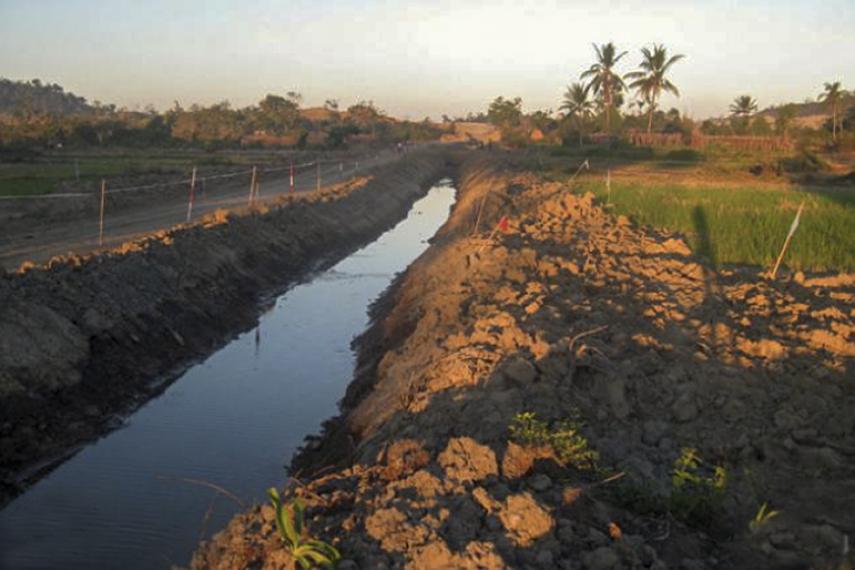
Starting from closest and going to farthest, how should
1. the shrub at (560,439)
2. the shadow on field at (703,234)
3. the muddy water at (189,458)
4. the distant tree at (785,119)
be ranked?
1. the shrub at (560,439)
2. the muddy water at (189,458)
3. the shadow on field at (703,234)
4. the distant tree at (785,119)

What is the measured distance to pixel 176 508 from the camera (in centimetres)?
745

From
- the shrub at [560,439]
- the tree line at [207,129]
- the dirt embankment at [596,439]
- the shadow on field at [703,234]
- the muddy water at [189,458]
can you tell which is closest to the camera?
the dirt embankment at [596,439]

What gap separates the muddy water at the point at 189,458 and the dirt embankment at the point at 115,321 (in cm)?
35

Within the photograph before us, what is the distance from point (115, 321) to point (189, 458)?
3.08m

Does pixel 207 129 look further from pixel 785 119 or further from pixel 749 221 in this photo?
pixel 749 221

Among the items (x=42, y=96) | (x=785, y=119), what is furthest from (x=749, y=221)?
(x=42, y=96)

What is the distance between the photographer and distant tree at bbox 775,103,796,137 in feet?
201

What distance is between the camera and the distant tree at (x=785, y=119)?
201 feet

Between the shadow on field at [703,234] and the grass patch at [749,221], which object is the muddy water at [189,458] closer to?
the shadow on field at [703,234]

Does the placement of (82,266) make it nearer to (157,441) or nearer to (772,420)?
(157,441)

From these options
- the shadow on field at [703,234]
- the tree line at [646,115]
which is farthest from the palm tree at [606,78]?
the shadow on field at [703,234]

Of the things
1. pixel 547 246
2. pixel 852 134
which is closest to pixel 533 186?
pixel 547 246

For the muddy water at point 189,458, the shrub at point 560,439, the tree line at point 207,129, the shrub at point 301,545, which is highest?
the tree line at point 207,129

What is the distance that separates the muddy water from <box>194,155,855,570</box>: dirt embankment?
33.8 inches
